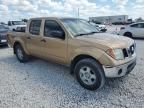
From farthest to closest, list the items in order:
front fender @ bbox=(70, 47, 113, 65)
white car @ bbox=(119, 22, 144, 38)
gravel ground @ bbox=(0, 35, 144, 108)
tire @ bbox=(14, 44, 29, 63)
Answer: white car @ bbox=(119, 22, 144, 38)
tire @ bbox=(14, 44, 29, 63)
front fender @ bbox=(70, 47, 113, 65)
gravel ground @ bbox=(0, 35, 144, 108)

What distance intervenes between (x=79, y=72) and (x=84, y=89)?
1.42 feet

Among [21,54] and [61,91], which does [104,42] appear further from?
[21,54]

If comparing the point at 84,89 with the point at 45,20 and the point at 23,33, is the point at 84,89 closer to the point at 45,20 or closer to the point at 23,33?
the point at 45,20

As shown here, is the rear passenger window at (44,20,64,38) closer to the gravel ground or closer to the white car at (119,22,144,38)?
the gravel ground

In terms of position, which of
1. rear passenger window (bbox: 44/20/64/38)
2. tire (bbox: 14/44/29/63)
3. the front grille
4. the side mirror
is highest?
rear passenger window (bbox: 44/20/64/38)

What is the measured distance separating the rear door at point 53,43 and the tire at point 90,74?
2.24ft

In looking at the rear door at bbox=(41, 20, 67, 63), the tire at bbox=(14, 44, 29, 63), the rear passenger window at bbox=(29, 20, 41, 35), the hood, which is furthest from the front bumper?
the tire at bbox=(14, 44, 29, 63)

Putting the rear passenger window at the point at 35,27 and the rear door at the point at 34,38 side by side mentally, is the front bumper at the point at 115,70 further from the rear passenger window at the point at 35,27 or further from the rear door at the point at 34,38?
the rear passenger window at the point at 35,27

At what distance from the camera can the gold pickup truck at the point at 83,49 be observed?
4.07 meters

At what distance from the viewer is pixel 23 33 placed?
679 cm

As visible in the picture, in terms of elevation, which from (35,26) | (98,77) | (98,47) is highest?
(35,26)

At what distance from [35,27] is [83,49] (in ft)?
7.93

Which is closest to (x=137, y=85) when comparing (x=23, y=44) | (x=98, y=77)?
(x=98, y=77)

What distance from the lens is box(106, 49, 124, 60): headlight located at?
13.1ft
